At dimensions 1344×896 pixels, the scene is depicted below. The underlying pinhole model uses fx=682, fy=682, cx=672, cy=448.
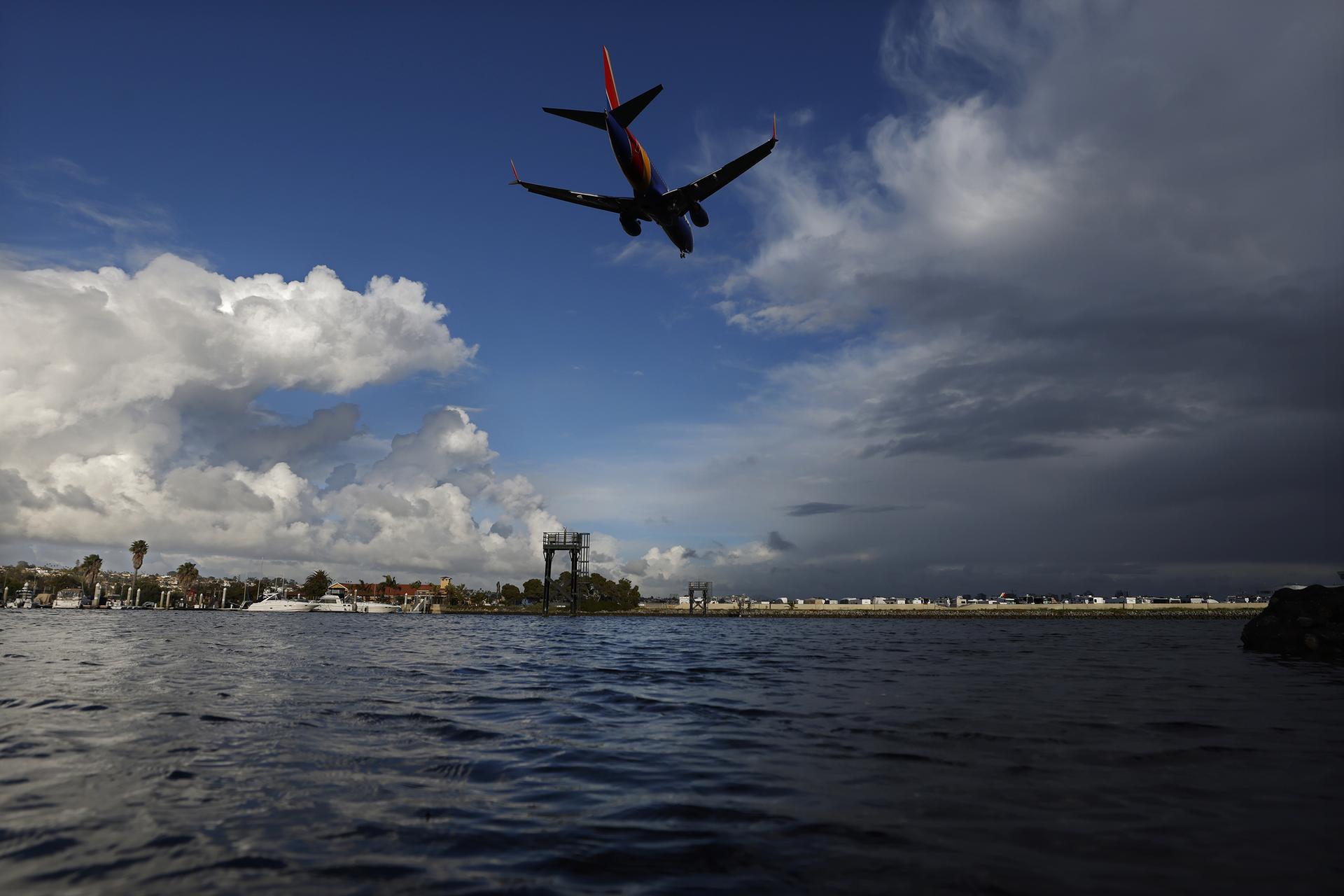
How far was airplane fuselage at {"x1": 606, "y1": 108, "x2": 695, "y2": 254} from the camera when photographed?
1253 inches

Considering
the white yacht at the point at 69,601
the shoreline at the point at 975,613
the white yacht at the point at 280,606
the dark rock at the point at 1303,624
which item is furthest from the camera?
the white yacht at the point at 69,601

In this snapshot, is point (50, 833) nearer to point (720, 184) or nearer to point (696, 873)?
point (696, 873)

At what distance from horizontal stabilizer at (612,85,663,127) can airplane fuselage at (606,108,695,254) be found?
1.81 ft

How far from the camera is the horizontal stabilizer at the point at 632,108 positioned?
32.3m

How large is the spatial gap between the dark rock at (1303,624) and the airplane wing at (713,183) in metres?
34.6

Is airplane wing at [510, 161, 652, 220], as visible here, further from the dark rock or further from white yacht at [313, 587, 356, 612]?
white yacht at [313, 587, 356, 612]

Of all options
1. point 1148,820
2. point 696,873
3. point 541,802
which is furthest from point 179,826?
point 1148,820

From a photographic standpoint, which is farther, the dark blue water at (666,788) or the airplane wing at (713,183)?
the airplane wing at (713,183)

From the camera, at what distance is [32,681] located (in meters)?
19.0

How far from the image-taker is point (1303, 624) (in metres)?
34.0

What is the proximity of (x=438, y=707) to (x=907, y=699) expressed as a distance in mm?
10848

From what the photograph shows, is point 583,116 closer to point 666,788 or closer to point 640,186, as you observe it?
point 640,186

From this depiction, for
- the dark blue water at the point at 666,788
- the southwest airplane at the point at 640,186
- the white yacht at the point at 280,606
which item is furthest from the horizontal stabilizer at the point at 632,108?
the white yacht at the point at 280,606

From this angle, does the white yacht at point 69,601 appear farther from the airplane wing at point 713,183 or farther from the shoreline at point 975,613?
the airplane wing at point 713,183
